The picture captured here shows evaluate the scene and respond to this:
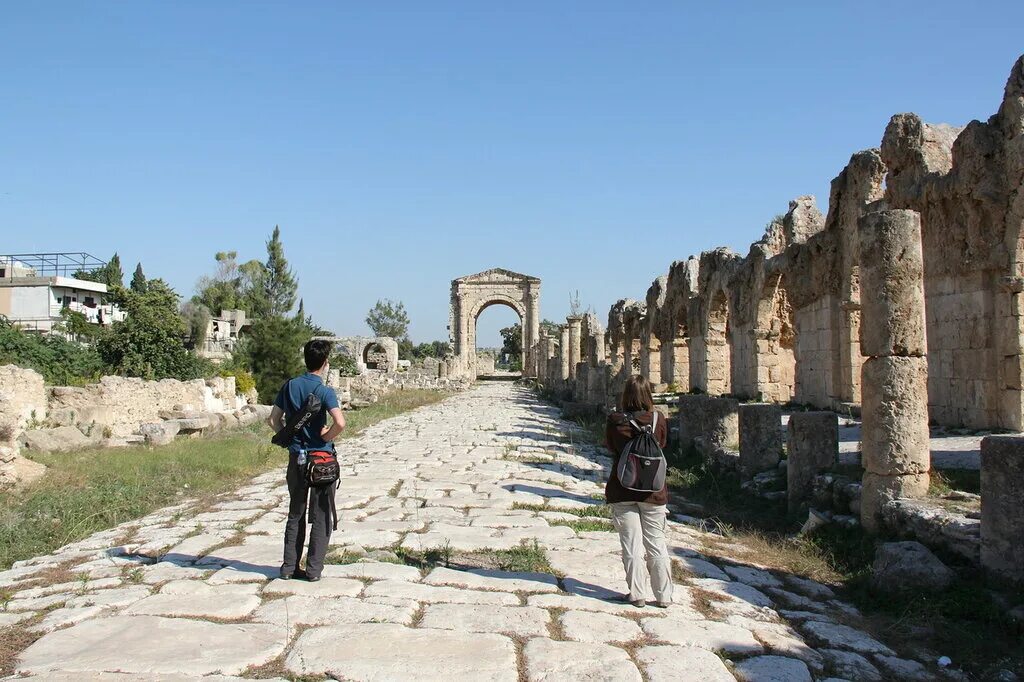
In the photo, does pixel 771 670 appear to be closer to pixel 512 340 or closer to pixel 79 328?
pixel 79 328

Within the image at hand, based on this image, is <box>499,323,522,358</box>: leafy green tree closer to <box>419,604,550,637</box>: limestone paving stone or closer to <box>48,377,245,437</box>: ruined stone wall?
<box>48,377,245,437</box>: ruined stone wall

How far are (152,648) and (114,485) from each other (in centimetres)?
527

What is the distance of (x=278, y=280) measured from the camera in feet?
256

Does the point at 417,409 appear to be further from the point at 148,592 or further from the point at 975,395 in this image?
the point at 148,592

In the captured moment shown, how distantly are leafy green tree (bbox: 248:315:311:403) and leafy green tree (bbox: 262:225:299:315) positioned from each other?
2000 inches

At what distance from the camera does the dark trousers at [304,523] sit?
16.0 feet

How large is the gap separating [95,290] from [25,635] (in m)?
53.0

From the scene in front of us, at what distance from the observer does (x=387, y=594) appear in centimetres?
466

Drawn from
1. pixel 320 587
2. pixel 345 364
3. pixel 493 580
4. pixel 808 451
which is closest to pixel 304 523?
pixel 320 587

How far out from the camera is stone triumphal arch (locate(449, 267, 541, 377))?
2485 inches

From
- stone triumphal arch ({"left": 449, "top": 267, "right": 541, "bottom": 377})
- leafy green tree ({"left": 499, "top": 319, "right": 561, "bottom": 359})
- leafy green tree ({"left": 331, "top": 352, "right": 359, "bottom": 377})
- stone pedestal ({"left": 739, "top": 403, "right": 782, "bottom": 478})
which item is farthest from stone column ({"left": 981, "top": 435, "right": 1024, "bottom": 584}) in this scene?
leafy green tree ({"left": 499, "top": 319, "right": 561, "bottom": 359})

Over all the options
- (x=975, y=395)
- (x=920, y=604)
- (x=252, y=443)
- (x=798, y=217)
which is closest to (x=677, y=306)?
(x=798, y=217)

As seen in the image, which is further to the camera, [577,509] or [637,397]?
[577,509]

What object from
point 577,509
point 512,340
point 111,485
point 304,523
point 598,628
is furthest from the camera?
point 512,340
